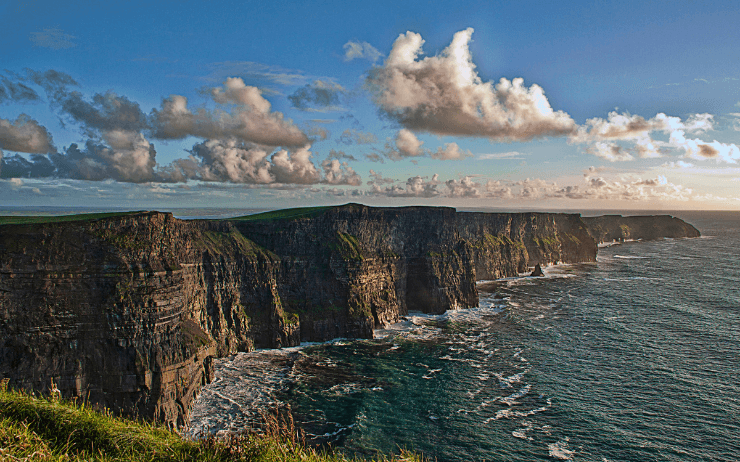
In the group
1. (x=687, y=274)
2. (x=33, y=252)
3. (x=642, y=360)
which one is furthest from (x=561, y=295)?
(x=33, y=252)

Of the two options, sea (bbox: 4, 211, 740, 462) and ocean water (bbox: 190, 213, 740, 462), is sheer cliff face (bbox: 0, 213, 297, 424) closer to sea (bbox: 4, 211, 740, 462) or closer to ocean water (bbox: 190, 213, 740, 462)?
sea (bbox: 4, 211, 740, 462)

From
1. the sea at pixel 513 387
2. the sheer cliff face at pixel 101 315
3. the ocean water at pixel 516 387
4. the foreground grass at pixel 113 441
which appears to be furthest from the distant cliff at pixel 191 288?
the foreground grass at pixel 113 441

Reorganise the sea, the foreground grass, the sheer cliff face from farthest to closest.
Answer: the sea, the sheer cliff face, the foreground grass

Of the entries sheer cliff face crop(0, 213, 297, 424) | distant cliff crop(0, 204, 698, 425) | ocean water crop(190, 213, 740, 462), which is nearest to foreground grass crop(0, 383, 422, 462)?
ocean water crop(190, 213, 740, 462)

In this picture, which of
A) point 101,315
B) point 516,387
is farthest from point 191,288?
point 516,387

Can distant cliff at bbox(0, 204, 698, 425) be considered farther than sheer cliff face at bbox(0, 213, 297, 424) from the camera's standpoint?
Yes

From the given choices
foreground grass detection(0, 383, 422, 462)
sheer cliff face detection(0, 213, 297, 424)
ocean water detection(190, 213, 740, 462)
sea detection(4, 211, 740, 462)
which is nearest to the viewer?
foreground grass detection(0, 383, 422, 462)

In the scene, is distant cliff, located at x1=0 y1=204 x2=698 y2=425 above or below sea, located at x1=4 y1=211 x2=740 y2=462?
above
